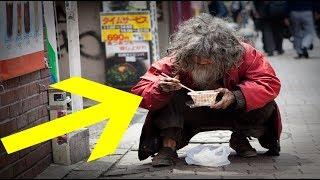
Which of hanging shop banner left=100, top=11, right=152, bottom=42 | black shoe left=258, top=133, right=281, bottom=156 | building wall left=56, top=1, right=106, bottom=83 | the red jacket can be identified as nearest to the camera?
the red jacket

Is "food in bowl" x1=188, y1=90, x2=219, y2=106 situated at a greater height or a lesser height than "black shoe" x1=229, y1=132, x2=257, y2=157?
greater

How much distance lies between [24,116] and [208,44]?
154cm

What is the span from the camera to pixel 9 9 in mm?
4918

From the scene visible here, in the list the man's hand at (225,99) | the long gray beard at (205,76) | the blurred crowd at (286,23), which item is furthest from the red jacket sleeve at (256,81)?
the blurred crowd at (286,23)

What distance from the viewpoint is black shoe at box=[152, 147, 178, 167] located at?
5.40 meters

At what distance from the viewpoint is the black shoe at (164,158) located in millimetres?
5398

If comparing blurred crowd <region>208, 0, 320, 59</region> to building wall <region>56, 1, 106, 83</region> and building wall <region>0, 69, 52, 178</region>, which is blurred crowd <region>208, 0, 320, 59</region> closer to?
building wall <region>56, 1, 106, 83</region>

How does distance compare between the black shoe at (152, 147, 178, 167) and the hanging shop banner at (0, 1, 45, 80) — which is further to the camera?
the black shoe at (152, 147, 178, 167)

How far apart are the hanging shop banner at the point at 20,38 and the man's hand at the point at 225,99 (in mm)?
1489

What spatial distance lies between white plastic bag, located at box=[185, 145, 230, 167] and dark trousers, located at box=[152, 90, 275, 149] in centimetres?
18

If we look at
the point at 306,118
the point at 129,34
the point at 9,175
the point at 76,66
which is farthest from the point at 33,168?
the point at 129,34

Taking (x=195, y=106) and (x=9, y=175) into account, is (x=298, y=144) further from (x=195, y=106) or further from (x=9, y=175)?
(x=9, y=175)

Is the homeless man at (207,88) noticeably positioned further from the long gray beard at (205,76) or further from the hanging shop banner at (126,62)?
the hanging shop banner at (126,62)

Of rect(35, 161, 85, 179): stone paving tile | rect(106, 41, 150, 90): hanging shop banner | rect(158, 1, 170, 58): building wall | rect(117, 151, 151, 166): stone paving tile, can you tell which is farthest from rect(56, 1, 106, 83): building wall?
rect(35, 161, 85, 179): stone paving tile
